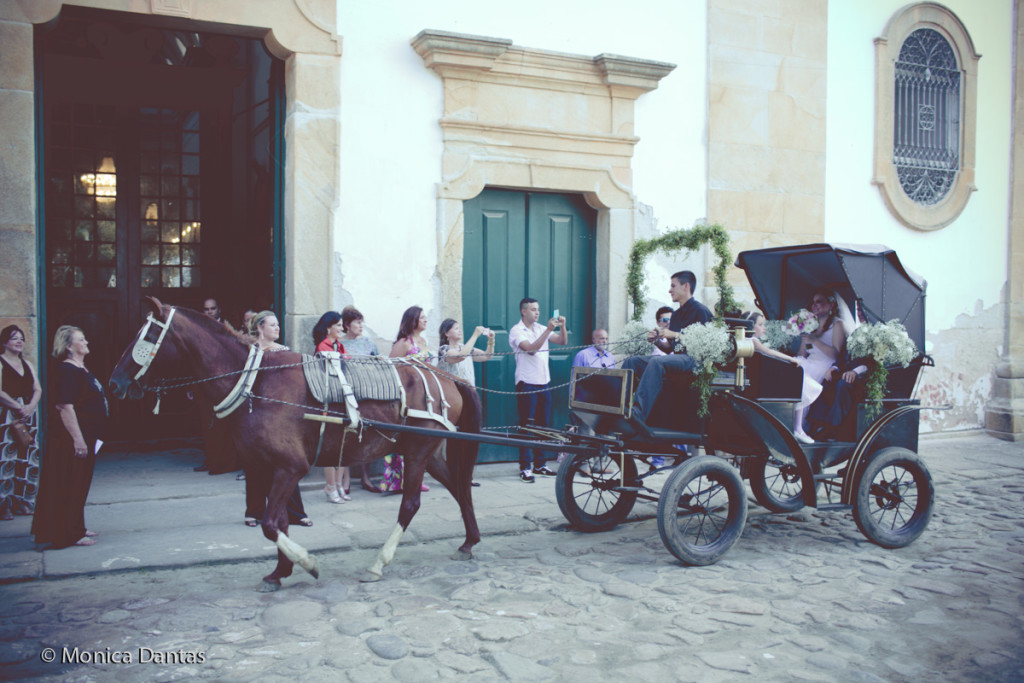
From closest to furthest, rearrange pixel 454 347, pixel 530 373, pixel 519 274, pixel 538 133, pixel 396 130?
1. pixel 454 347
2. pixel 396 130
3. pixel 530 373
4. pixel 538 133
5. pixel 519 274

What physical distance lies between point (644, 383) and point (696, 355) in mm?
398

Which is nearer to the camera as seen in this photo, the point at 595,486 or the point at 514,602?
the point at 514,602

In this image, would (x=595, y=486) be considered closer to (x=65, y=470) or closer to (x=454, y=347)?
(x=454, y=347)

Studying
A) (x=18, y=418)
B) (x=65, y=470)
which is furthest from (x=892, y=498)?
(x=18, y=418)

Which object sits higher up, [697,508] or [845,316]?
[845,316]

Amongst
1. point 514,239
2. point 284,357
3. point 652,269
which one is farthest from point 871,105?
point 284,357

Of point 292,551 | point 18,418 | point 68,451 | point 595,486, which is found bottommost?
point 292,551

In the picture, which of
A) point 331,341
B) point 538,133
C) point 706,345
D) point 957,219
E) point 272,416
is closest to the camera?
point 272,416

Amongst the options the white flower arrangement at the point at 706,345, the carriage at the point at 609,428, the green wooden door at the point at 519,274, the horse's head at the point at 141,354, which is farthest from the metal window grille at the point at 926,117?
the horse's head at the point at 141,354

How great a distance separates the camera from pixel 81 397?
577 centimetres

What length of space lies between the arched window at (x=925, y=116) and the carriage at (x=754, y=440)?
5.04 metres

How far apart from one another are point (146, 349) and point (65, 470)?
1.68 meters

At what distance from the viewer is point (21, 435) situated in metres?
6.41

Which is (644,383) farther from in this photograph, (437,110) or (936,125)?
(936,125)
